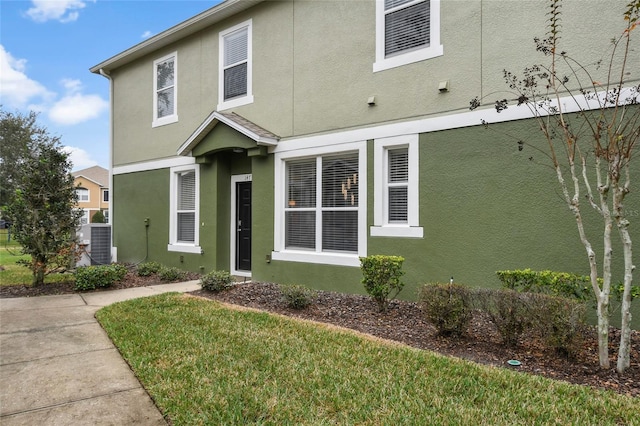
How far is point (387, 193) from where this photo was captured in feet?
23.4

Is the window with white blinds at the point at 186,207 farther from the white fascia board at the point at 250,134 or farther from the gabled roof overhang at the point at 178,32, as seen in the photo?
the gabled roof overhang at the point at 178,32

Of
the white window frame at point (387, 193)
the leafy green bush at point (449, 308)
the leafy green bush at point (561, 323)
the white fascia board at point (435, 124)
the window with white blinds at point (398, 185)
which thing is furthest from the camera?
the window with white blinds at point (398, 185)

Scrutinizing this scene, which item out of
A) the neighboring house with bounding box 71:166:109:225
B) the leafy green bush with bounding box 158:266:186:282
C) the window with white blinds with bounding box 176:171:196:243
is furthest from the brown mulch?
the neighboring house with bounding box 71:166:109:225

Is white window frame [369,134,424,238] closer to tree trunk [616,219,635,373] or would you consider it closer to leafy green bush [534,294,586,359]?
leafy green bush [534,294,586,359]

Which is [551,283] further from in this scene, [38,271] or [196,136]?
[38,271]

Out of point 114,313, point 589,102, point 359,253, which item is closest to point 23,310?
point 114,313

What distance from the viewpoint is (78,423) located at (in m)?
2.94

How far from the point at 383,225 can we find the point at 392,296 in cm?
127

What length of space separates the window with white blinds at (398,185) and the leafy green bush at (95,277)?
6.14m

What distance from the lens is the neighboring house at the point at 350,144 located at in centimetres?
584

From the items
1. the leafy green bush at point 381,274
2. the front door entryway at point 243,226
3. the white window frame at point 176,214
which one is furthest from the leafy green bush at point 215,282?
the leafy green bush at point 381,274

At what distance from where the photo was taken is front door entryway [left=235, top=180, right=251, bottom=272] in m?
9.70

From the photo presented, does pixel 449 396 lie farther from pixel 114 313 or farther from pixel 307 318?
pixel 114 313

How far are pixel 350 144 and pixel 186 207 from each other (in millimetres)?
5546
